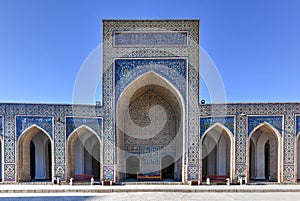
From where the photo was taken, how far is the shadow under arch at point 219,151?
8.16 metres

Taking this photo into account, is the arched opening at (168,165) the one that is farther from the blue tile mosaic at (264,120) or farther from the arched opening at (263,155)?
the blue tile mosaic at (264,120)

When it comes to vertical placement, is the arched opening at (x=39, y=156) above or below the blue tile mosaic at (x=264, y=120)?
below

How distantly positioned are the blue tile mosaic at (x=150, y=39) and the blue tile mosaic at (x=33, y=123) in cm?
444

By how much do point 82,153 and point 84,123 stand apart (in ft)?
6.73

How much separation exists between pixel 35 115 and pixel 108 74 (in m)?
3.56

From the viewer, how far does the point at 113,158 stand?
8141 mm

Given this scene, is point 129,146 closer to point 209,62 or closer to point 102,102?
point 102,102

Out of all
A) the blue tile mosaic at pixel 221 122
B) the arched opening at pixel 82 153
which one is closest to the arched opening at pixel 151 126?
the blue tile mosaic at pixel 221 122

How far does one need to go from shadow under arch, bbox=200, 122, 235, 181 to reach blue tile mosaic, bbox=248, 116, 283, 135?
95cm

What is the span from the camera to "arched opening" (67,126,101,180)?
841 centimetres

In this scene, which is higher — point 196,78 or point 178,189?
point 196,78

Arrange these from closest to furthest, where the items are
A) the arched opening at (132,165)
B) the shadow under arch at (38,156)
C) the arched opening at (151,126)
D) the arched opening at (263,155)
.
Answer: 1. the arched opening at (263,155)
2. the shadow under arch at (38,156)
3. the arched opening at (151,126)
4. the arched opening at (132,165)

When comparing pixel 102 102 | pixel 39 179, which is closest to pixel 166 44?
pixel 102 102

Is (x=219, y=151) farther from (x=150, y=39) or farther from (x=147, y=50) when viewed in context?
(x=150, y=39)
